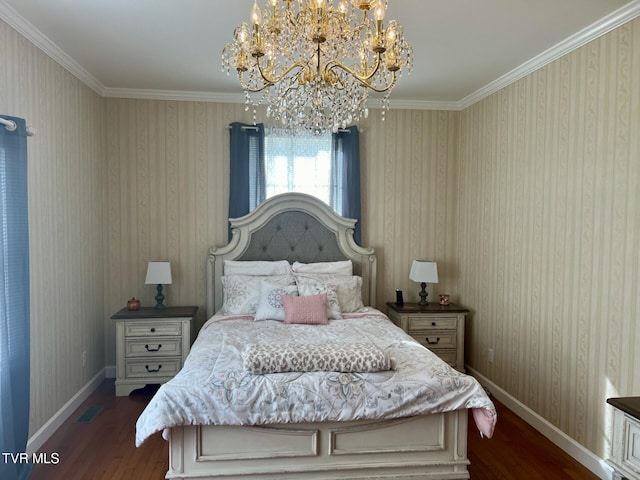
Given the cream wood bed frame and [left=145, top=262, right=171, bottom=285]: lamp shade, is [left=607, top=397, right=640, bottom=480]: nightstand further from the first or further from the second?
[left=145, top=262, right=171, bottom=285]: lamp shade

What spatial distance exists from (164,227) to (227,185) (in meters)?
0.72

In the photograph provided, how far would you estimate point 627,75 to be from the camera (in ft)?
8.20

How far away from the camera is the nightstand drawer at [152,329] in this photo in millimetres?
3768

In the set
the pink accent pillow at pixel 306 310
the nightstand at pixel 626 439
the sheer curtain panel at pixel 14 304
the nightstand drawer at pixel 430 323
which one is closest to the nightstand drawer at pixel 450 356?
the nightstand drawer at pixel 430 323

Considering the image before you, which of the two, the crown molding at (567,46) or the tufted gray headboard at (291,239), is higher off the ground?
the crown molding at (567,46)

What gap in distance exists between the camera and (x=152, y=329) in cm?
380

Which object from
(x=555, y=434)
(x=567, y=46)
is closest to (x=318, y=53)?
(x=567, y=46)

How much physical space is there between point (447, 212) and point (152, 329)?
3045 mm

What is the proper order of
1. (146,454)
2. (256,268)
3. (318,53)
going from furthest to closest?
(256,268) < (146,454) < (318,53)

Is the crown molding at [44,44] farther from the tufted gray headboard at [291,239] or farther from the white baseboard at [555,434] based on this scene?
the white baseboard at [555,434]

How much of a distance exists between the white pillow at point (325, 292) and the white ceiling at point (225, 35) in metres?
1.88

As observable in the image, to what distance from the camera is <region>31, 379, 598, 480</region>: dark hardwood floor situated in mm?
2613

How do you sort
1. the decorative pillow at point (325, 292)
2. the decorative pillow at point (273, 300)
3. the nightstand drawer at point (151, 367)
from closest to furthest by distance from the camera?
the decorative pillow at point (273, 300)
the decorative pillow at point (325, 292)
the nightstand drawer at point (151, 367)

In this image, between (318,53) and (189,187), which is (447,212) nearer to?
(189,187)
